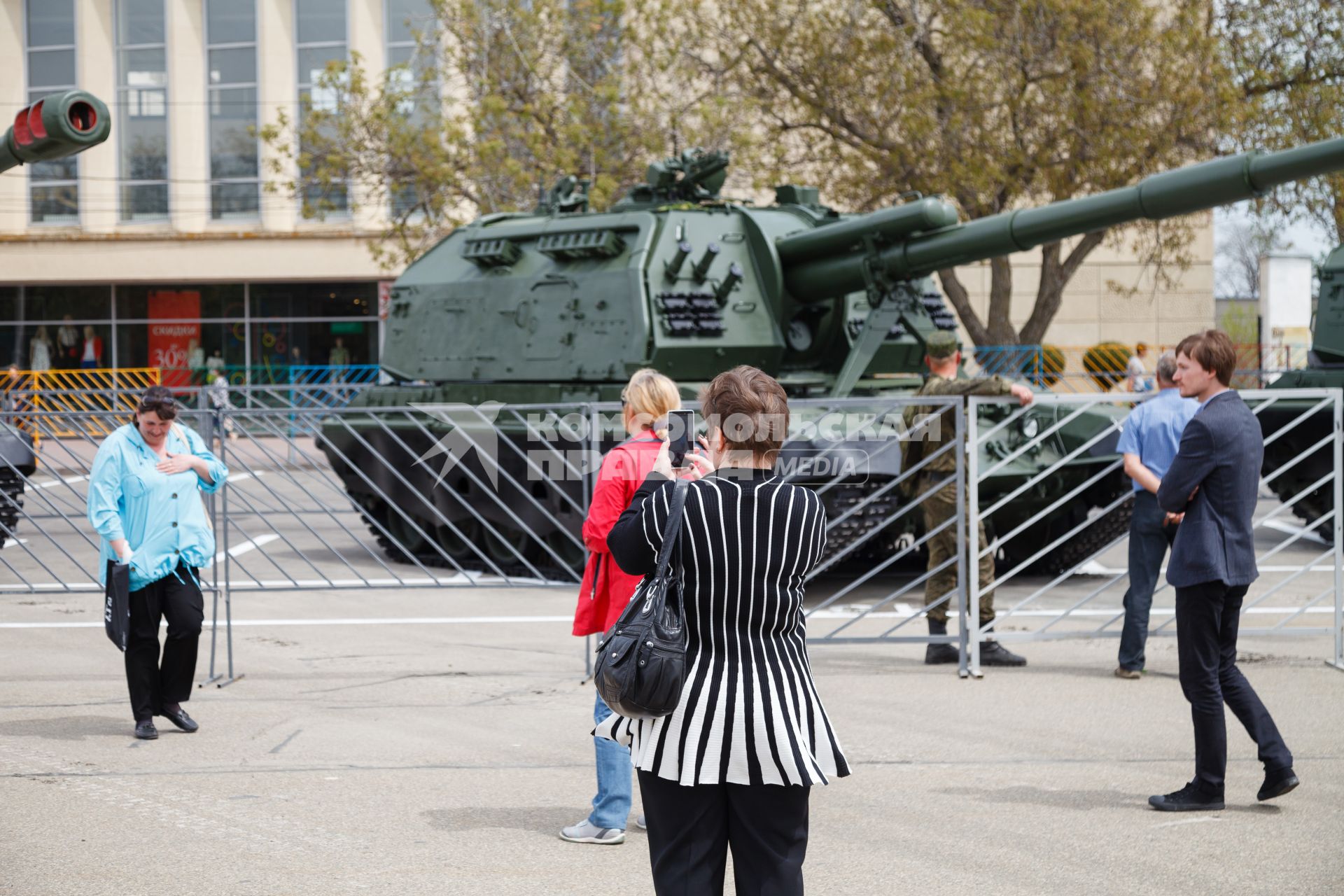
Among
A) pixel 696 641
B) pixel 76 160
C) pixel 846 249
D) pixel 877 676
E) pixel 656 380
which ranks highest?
pixel 76 160

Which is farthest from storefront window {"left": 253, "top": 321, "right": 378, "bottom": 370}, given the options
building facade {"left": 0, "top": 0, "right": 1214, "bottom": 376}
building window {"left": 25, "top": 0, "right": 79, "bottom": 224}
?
building window {"left": 25, "top": 0, "right": 79, "bottom": 224}

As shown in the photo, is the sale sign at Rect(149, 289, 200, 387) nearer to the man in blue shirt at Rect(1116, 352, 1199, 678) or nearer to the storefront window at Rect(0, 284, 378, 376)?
the storefront window at Rect(0, 284, 378, 376)

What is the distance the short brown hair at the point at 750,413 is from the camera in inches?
152

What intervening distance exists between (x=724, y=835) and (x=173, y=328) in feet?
114

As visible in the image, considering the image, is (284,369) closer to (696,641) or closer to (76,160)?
(76,160)

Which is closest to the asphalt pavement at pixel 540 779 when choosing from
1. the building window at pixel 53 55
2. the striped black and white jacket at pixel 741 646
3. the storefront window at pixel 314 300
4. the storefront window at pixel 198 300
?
the striped black and white jacket at pixel 741 646

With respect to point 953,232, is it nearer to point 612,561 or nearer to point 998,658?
point 998,658

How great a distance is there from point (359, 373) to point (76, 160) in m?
7.73

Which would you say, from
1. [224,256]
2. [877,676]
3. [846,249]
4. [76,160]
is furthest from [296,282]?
[877,676]

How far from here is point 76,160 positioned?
34.4m

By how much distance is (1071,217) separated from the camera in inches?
438

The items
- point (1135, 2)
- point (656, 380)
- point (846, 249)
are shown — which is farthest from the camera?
point (1135, 2)

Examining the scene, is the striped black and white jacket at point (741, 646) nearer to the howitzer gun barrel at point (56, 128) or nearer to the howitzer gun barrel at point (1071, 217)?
the howitzer gun barrel at point (56, 128)

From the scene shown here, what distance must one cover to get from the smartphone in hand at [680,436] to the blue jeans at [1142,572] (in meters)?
4.29
